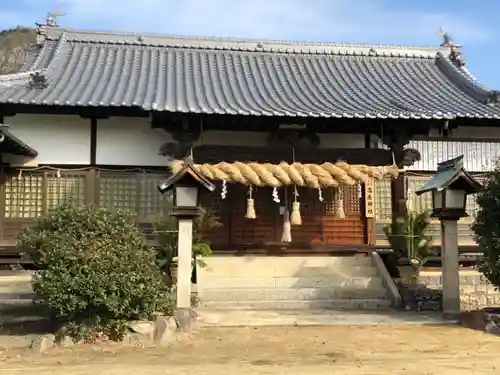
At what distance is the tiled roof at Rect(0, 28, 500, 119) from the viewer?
13.6 meters

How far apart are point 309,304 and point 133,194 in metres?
5.29

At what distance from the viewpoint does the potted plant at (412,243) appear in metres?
12.2

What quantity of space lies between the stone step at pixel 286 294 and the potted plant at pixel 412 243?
86 cm

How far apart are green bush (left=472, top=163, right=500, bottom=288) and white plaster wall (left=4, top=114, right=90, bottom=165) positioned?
914 centimetres

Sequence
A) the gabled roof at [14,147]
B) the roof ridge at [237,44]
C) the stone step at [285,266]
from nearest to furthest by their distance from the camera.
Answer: the gabled roof at [14,147] < the stone step at [285,266] < the roof ridge at [237,44]

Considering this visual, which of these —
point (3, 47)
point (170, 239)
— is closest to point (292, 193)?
point (170, 239)

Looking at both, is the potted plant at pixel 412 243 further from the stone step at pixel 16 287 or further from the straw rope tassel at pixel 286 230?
the stone step at pixel 16 287

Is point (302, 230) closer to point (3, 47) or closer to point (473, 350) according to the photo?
point (473, 350)

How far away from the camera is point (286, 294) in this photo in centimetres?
1172

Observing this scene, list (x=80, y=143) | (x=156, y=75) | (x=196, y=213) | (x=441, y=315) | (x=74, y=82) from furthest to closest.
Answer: (x=156, y=75)
(x=74, y=82)
(x=80, y=143)
(x=441, y=315)
(x=196, y=213)

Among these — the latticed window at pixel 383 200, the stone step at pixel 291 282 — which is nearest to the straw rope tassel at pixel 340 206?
the latticed window at pixel 383 200

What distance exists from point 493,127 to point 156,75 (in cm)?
951

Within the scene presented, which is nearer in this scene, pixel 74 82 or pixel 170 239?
pixel 170 239

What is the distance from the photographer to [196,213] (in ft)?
32.2
